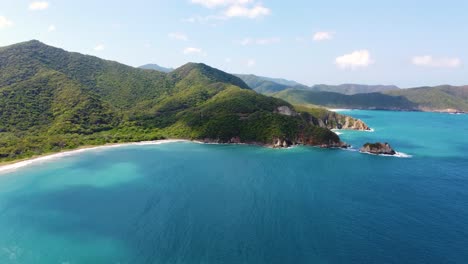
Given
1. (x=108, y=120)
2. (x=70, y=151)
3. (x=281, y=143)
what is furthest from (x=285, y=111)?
(x=70, y=151)

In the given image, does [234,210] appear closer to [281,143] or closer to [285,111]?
[281,143]

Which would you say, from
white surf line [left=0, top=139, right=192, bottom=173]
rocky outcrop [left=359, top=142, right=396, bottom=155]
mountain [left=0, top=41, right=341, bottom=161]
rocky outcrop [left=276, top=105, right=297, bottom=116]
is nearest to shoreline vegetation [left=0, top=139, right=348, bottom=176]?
white surf line [left=0, top=139, right=192, bottom=173]

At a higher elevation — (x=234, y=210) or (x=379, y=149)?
(x=379, y=149)

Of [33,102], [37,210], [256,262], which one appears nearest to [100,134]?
[33,102]

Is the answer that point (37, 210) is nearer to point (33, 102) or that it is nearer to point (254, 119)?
point (254, 119)

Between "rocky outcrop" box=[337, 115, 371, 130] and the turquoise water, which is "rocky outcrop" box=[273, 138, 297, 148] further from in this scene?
"rocky outcrop" box=[337, 115, 371, 130]

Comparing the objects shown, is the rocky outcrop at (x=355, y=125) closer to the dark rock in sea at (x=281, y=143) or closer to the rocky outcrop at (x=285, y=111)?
the rocky outcrop at (x=285, y=111)

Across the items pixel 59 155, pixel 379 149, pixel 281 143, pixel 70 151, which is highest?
pixel 281 143

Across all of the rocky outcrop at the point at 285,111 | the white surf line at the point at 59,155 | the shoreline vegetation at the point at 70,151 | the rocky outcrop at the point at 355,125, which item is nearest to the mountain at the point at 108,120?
the rocky outcrop at the point at 285,111
